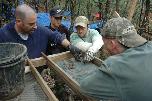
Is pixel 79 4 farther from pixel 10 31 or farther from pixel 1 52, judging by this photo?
pixel 1 52

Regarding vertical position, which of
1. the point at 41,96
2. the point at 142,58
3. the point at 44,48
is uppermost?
the point at 142,58

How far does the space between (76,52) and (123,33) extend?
4.90ft

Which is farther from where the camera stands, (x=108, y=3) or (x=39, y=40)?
(x=108, y=3)

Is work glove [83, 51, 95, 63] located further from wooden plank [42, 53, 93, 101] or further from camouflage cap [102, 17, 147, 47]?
camouflage cap [102, 17, 147, 47]

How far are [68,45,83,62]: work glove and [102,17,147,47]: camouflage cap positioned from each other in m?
1.29

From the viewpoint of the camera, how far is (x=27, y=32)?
4.04 metres

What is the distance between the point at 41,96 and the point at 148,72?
1.34 metres

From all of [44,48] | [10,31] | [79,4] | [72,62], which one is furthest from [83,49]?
[79,4]

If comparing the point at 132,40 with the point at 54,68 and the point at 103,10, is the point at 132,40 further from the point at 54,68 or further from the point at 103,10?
the point at 103,10

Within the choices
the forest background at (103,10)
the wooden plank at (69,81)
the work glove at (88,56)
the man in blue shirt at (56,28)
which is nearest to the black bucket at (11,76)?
the wooden plank at (69,81)

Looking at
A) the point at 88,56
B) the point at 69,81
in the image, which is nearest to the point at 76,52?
the point at 88,56

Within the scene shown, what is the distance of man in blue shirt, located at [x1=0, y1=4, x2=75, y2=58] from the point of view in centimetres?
398

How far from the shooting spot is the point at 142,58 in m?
2.39

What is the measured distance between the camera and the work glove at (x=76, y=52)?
402 centimetres
